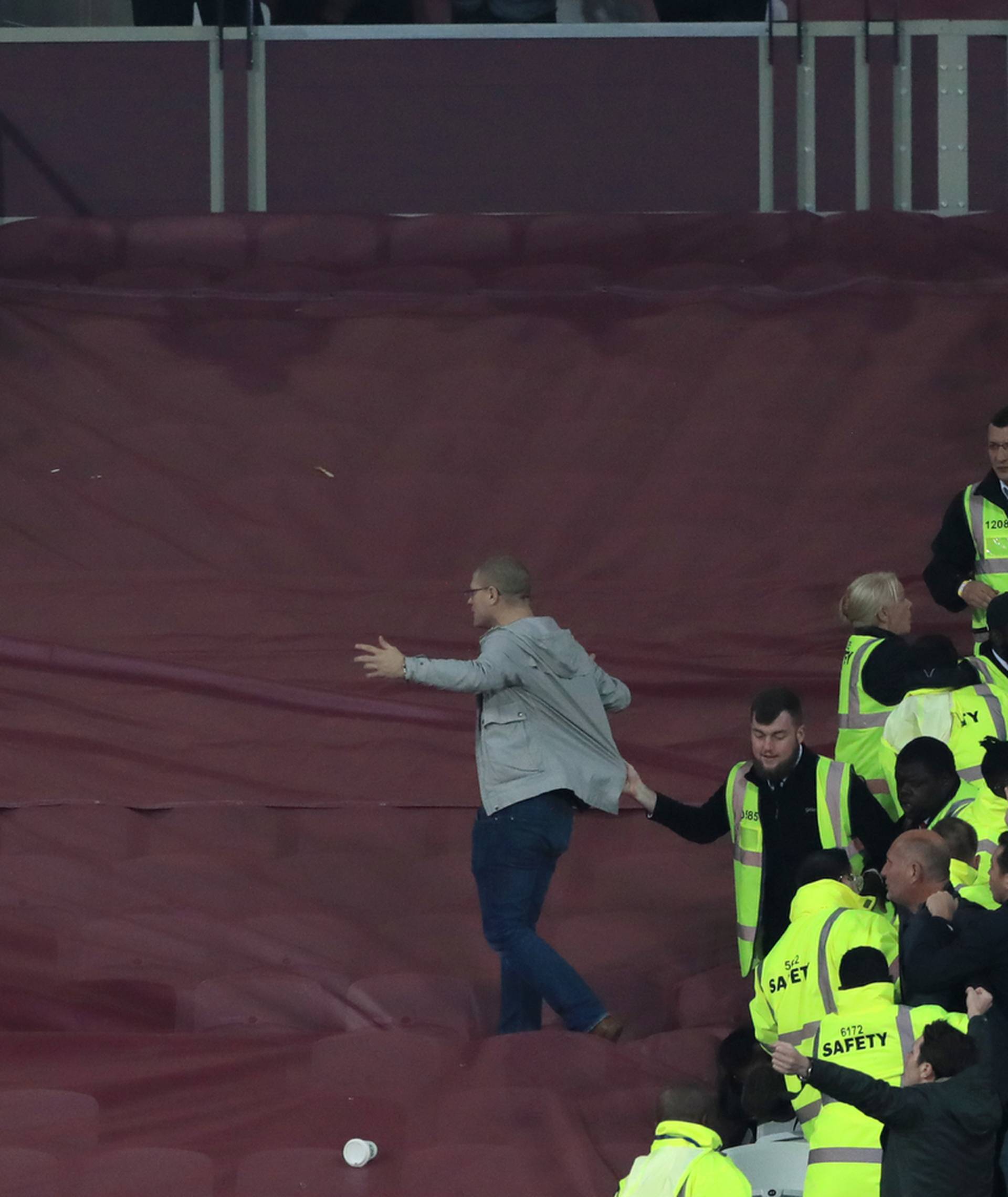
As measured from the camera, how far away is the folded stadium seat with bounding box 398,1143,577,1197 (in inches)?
219

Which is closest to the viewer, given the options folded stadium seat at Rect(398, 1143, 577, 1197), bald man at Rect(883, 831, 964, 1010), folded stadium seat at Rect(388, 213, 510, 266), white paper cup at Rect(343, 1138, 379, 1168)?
bald man at Rect(883, 831, 964, 1010)

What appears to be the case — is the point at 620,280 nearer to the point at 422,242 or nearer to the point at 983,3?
the point at 422,242

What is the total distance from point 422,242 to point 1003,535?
398 centimetres

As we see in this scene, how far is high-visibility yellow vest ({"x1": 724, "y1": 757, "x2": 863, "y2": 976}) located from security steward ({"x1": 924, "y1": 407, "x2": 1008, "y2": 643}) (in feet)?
3.74

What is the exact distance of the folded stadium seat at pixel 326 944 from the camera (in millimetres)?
6906

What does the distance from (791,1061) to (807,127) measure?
677cm

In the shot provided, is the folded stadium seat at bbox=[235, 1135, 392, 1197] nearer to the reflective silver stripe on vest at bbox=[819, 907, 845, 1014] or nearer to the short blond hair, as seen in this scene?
the reflective silver stripe on vest at bbox=[819, 907, 845, 1014]

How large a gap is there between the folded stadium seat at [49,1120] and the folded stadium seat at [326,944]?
1.03 metres

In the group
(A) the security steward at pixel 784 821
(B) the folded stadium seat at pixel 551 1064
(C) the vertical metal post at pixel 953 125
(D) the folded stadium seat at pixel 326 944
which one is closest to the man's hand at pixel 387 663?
(A) the security steward at pixel 784 821

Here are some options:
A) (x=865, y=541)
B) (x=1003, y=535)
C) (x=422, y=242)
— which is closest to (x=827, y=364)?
(x=865, y=541)

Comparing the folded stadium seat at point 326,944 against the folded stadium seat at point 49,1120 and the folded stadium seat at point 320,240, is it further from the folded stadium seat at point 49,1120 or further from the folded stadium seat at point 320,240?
the folded stadium seat at point 320,240

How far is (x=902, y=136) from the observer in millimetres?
10453

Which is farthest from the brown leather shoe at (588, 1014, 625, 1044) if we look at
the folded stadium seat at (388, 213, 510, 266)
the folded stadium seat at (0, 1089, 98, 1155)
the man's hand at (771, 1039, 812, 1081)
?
the folded stadium seat at (388, 213, 510, 266)

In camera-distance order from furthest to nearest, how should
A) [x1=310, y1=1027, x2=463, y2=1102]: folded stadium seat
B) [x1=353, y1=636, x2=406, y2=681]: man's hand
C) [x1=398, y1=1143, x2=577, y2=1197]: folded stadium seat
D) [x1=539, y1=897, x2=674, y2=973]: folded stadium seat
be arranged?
[x1=539, y1=897, x2=674, y2=973]: folded stadium seat < [x1=310, y1=1027, x2=463, y2=1102]: folded stadium seat < [x1=353, y1=636, x2=406, y2=681]: man's hand < [x1=398, y1=1143, x2=577, y2=1197]: folded stadium seat
